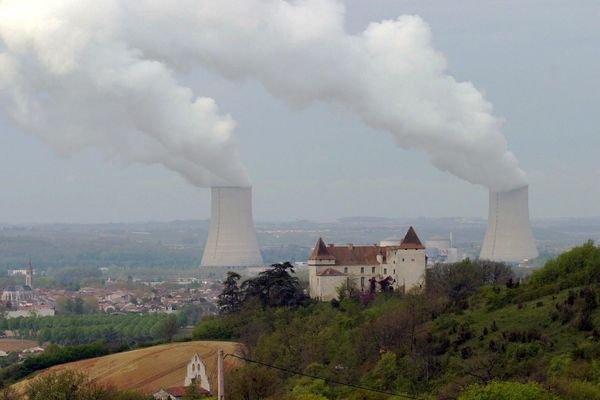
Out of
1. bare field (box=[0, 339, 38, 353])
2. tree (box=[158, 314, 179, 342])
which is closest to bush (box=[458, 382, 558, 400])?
tree (box=[158, 314, 179, 342])

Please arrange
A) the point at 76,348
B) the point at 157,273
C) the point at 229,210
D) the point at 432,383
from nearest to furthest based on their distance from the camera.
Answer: the point at 432,383
the point at 76,348
the point at 229,210
the point at 157,273

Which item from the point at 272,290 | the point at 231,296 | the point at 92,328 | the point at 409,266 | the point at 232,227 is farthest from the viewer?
the point at 232,227

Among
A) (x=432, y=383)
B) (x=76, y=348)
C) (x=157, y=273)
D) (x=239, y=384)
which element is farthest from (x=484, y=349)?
(x=157, y=273)

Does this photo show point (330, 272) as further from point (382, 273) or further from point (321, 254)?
point (382, 273)

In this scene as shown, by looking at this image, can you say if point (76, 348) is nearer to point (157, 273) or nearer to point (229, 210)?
point (229, 210)

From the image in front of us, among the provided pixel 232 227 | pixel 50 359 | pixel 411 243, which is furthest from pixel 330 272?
pixel 232 227

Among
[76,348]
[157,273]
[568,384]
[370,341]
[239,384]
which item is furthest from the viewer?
[157,273]
